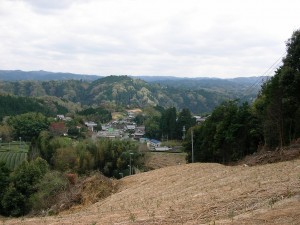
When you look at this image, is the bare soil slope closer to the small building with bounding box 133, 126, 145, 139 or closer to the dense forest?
the dense forest

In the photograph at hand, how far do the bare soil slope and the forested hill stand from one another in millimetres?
137845

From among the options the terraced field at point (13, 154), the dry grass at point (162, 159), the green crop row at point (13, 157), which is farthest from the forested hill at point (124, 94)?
the dry grass at point (162, 159)

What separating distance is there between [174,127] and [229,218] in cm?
5483

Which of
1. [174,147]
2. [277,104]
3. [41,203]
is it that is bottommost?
[174,147]

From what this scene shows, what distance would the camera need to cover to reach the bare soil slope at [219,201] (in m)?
7.46

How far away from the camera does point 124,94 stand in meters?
170

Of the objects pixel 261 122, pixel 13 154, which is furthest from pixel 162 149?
pixel 261 122

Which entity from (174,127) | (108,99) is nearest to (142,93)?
(108,99)

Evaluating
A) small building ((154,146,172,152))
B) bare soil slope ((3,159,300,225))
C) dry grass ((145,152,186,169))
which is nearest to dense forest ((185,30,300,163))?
bare soil slope ((3,159,300,225))

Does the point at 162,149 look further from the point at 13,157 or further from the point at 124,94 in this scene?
the point at 124,94

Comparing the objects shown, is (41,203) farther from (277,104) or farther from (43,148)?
(43,148)

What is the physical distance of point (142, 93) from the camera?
6752 inches

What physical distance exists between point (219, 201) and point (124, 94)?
16123 centimetres

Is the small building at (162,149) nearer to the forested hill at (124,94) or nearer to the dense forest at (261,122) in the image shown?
the dense forest at (261,122)
